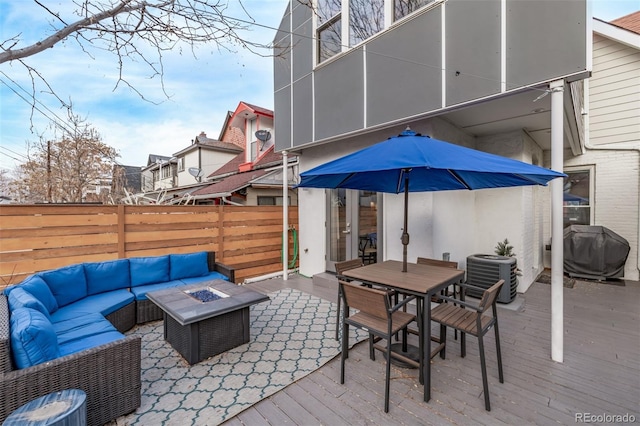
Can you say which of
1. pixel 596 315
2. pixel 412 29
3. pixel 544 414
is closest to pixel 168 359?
pixel 544 414

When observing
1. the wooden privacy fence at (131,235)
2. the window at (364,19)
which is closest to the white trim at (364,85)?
the window at (364,19)

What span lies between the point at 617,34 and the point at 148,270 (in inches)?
422

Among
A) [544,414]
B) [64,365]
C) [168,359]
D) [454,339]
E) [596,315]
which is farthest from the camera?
[596,315]

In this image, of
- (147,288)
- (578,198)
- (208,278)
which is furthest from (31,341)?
(578,198)

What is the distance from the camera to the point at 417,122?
4.64 meters

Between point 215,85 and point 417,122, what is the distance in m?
3.39

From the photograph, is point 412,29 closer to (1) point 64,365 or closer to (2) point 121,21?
(2) point 121,21

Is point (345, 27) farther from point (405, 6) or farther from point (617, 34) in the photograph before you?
point (617, 34)

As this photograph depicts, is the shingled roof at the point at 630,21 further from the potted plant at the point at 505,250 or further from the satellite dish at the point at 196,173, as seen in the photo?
the satellite dish at the point at 196,173

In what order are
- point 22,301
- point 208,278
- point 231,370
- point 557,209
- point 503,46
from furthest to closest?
point 208,278 → point 503,46 → point 557,209 → point 231,370 → point 22,301

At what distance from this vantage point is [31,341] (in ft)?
6.38

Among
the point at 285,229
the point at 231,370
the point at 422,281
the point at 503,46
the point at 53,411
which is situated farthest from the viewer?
the point at 285,229

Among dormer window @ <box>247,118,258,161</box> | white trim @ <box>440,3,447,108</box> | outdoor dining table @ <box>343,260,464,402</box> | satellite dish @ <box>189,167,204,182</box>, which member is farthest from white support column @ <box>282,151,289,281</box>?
satellite dish @ <box>189,167,204,182</box>

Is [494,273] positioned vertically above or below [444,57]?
below
